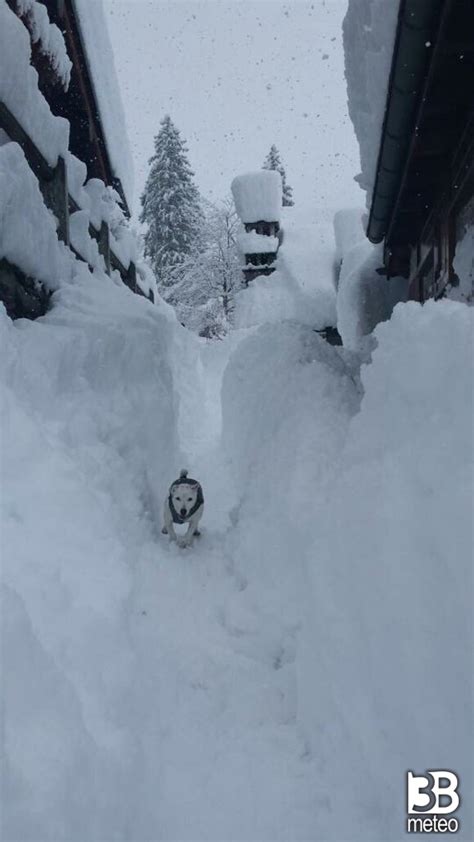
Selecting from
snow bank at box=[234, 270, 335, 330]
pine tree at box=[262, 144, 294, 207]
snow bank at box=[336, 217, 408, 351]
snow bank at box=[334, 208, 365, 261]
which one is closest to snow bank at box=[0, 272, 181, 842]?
snow bank at box=[336, 217, 408, 351]

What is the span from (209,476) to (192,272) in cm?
2264

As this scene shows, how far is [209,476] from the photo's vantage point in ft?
30.7

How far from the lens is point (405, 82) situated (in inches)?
158

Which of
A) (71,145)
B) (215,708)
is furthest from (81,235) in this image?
(215,708)

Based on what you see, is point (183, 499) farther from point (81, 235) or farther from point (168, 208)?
point (168, 208)

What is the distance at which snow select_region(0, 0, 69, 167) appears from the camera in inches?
211

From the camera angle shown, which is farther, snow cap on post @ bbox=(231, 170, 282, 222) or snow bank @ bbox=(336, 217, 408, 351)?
snow cap on post @ bbox=(231, 170, 282, 222)

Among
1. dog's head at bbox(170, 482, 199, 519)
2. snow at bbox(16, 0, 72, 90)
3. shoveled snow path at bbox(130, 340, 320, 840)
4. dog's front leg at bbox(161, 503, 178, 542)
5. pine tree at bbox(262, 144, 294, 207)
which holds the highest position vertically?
pine tree at bbox(262, 144, 294, 207)

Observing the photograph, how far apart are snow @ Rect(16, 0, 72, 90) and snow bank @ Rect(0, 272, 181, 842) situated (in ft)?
10.6

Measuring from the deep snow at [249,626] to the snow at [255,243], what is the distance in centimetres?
2104

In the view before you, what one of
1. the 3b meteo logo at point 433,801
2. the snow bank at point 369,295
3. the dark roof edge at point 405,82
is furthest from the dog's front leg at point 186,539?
the snow bank at point 369,295

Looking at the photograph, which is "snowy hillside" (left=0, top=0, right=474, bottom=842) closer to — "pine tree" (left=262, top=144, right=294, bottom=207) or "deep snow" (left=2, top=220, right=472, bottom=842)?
"deep snow" (left=2, top=220, right=472, bottom=842)

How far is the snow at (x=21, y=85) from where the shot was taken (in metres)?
5.37

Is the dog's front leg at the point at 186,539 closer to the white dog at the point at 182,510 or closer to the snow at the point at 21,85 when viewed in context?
the white dog at the point at 182,510
